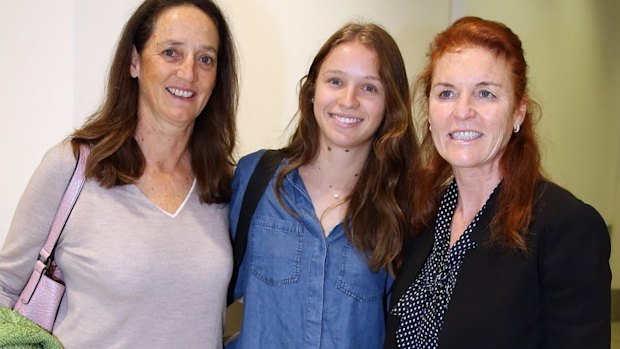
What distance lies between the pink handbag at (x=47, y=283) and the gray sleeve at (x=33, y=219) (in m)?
0.02

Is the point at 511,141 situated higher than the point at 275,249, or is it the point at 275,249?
the point at 511,141

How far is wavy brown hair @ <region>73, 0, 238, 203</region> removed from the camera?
1.58 m

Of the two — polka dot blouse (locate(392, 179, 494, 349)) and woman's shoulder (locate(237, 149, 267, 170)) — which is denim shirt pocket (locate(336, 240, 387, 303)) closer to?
polka dot blouse (locate(392, 179, 494, 349))

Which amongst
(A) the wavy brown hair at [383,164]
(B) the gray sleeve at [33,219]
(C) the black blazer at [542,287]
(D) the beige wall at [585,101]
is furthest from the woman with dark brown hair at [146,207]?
(D) the beige wall at [585,101]

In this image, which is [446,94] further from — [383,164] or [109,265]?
[109,265]

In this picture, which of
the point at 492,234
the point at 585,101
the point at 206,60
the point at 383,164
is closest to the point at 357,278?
the point at 383,164

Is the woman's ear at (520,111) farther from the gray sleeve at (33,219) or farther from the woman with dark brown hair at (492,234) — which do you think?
the gray sleeve at (33,219)

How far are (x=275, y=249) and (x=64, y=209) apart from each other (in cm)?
60

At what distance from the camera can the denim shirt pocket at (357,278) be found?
169 centimetres

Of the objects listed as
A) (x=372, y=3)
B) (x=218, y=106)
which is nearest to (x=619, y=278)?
(x=372, y=3)

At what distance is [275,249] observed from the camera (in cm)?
174

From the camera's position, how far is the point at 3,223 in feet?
6.72

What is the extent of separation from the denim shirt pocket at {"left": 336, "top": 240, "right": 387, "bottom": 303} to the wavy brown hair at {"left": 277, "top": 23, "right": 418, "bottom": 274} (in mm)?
27

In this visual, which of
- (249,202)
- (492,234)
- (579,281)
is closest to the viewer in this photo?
(579,281)
